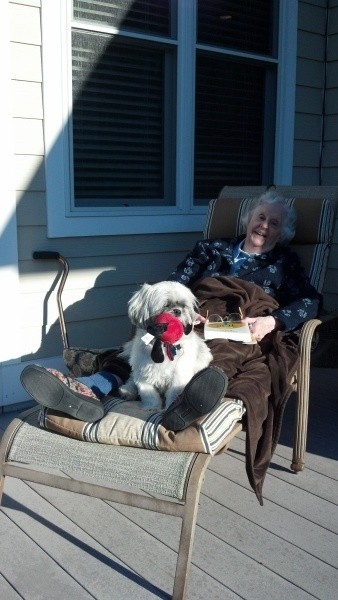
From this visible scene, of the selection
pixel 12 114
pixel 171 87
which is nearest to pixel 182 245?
pixel 171 87

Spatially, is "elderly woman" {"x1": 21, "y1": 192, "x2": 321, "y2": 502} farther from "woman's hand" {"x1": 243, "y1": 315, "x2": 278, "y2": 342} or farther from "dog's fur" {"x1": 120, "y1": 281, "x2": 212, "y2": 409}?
"dog's fur" {"x1": 120, "y1": 281, "x2": 212, "y2": 409}

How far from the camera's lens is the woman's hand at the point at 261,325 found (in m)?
2.53

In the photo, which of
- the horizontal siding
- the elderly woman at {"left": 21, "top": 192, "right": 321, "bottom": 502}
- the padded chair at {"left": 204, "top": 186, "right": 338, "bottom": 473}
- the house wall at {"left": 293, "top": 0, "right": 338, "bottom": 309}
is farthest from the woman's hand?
the horizontal siding

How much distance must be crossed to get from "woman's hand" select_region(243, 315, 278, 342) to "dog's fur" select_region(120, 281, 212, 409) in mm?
365

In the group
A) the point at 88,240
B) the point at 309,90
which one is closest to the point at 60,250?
the point at 88,240

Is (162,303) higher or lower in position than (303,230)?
lower

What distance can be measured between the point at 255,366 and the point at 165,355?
44 cm

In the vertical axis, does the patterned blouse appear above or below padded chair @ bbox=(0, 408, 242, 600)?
above

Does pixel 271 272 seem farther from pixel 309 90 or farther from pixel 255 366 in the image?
pixel 309 90

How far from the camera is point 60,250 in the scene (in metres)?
3.18

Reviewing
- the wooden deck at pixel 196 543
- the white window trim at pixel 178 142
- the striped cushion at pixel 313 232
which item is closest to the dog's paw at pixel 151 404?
the wooden deck at pixel 196 543

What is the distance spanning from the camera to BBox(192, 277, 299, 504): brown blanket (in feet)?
7.13

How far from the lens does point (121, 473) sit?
1.86m

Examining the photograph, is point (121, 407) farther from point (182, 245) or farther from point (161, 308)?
point (182, 245)
